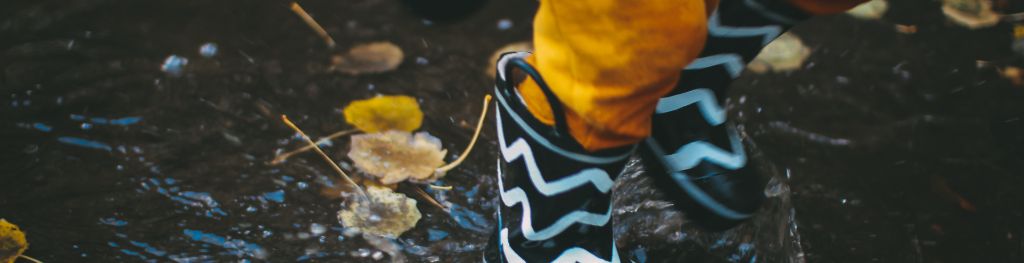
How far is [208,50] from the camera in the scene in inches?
61.7

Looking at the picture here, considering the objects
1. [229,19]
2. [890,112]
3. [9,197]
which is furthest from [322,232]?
[890,112]

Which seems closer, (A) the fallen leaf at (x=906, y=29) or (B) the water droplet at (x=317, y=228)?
(B) the water droplet at (x=317, y=228)

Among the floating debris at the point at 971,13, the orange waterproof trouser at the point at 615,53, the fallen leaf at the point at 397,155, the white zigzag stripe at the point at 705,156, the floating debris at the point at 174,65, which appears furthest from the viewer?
the floating debris at the point at 971,13

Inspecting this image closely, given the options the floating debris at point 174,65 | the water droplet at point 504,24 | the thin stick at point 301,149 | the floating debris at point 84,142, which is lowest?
the thin stick at point 301,149

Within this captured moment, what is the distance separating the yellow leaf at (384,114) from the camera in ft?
4.63

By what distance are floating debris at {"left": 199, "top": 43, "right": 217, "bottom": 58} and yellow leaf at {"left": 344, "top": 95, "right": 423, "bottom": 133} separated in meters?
0.30

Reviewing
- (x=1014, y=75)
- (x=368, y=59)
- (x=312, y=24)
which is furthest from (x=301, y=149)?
(x=1014, y=75)

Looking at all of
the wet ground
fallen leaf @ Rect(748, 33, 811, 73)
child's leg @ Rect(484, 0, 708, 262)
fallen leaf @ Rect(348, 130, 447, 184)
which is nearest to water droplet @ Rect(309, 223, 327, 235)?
the wet ground

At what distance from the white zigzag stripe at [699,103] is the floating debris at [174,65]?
90 cm

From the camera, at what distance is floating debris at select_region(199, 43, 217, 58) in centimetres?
156

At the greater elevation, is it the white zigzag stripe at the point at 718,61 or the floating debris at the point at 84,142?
the floating debris at the point at 84,142

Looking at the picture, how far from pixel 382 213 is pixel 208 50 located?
0.55 meters

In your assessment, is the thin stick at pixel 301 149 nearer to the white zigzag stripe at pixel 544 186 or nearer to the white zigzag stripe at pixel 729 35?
the white zigzag stripe at pixel 544 186

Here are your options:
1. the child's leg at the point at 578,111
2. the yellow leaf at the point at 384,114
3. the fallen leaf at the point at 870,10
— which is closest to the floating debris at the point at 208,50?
the yellow leaf at the point at 384,114
